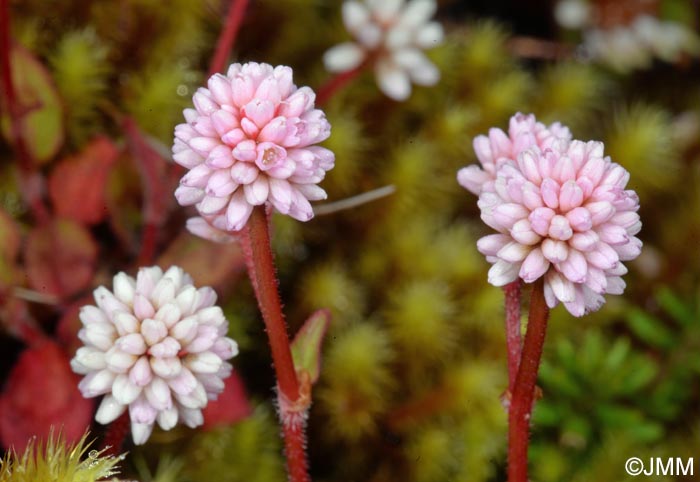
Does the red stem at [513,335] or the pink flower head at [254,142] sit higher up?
the pink flower head at [254,142]

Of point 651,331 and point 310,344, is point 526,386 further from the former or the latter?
point 651,331

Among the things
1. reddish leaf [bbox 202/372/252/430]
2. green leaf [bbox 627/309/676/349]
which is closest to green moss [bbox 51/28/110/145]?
reddish leaf [bbox 202/372/252/430]

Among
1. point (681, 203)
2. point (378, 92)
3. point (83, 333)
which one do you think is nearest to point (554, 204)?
point (83, 333)

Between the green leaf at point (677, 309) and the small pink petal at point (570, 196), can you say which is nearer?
the small pink petal at point (570, 196)

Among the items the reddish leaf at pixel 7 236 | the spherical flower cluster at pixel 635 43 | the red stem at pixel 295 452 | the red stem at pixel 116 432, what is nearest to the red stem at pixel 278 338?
the red stem at pixel 295 452

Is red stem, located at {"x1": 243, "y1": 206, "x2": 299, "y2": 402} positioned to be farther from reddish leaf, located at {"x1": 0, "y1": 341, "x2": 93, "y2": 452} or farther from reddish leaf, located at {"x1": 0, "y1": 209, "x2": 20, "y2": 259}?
reddish leaf, located at {"x1": 0, "y1": 209, "x2": 20, "y2": 259}

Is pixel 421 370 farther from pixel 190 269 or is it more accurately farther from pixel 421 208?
pixel 190 269

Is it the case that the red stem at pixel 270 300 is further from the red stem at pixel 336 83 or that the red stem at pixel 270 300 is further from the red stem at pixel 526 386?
the red stem at pixel 336 83
